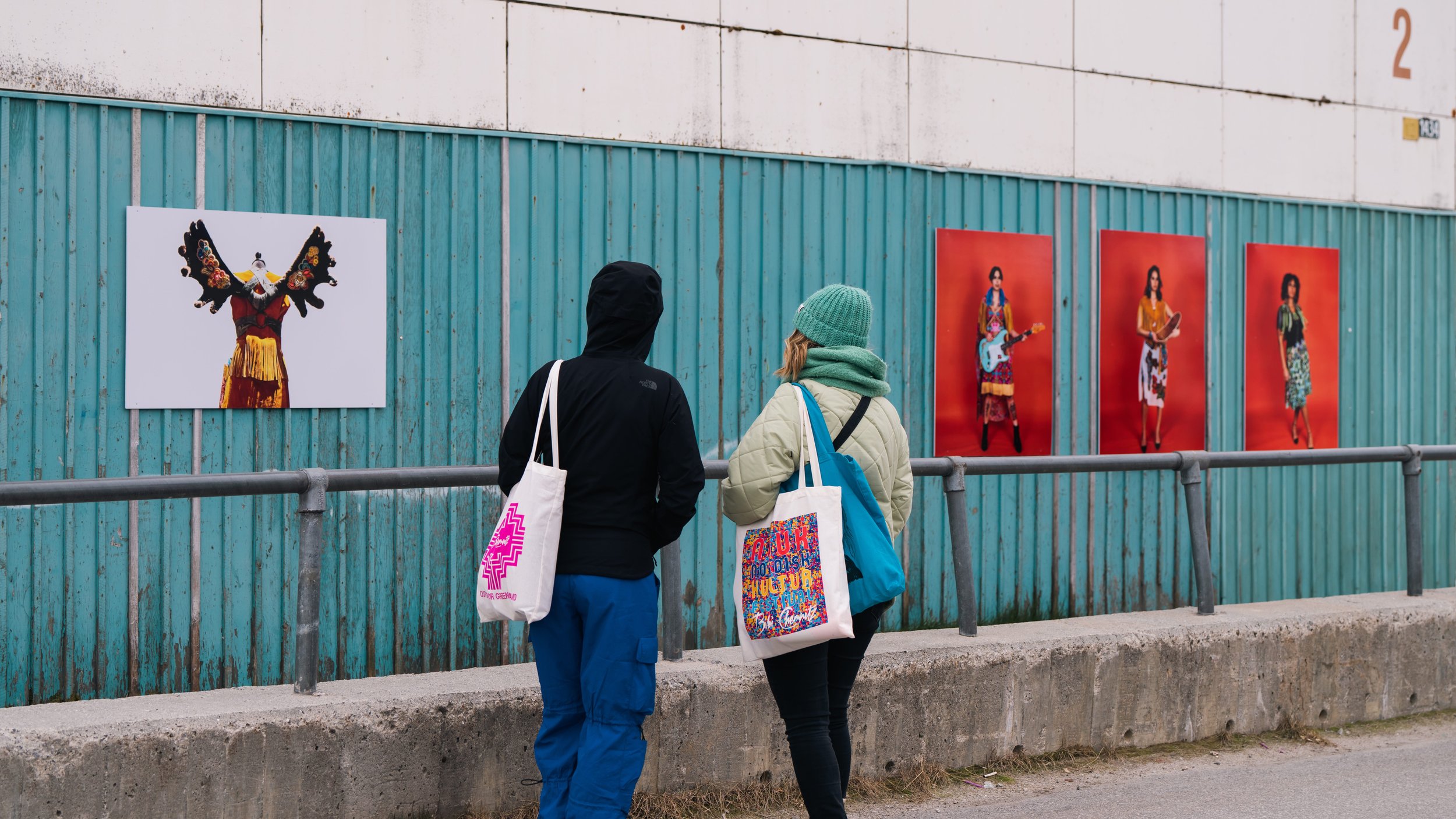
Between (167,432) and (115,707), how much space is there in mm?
2380

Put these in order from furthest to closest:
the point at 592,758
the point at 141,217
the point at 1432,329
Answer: the point at 1432,329 < the point at 141,217 < the point at 592,758

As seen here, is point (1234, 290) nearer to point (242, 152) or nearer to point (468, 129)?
point (468, 129)

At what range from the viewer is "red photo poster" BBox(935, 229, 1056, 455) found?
849 centimetres

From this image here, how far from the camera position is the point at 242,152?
6.52m

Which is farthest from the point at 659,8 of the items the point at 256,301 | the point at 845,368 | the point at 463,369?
the point at 845,368

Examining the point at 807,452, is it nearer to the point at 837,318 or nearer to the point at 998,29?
the point at 837,318

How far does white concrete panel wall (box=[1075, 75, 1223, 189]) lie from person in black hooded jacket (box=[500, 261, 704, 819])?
18.7ft

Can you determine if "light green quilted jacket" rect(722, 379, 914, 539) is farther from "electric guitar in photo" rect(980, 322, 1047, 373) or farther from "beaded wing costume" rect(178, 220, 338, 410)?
"electric guitar in photo" rect(980, 322, 1047, 373)

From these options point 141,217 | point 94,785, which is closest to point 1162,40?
point 141,217

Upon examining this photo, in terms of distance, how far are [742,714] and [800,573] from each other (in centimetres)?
127

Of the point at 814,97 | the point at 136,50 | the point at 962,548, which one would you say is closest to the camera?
the point at 962,548

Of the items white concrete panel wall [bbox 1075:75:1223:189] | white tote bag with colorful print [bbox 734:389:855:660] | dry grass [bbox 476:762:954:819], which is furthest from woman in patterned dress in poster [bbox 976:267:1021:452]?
white tote bag with colorful print [bbox 734:389:855:660]

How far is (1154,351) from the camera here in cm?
926

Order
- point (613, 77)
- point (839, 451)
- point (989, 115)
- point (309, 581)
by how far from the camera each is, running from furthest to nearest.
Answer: point (989, 115)
point (613, 77)
point (309, 581)
point (839, 451)
